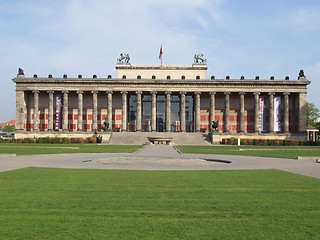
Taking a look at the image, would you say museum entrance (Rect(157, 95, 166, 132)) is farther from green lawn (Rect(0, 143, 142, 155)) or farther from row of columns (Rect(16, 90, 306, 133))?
green lawn (Rect(0, 143, 142, 155))

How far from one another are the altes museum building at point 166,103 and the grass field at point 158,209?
67.2 metres

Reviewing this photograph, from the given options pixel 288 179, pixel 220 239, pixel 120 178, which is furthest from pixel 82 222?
pixel 288 179

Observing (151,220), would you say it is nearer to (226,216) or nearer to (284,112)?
(226,216)

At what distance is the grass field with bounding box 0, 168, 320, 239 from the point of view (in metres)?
6.57

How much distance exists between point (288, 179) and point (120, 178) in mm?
8100

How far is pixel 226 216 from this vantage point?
7879 millimetres

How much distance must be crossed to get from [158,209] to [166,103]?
249 ft

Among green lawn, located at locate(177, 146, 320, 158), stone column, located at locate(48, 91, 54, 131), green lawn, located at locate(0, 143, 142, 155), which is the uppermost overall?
stone column, located at locate(48, 91, 54, 131)

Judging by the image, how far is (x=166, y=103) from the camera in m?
84.2

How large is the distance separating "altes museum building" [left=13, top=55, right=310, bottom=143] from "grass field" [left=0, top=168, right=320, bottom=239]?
67.2 metres

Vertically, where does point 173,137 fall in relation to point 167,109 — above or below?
below

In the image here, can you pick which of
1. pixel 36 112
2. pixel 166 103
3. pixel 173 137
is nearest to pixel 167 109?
pixel 166 103

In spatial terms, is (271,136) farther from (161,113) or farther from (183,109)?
(161,113)

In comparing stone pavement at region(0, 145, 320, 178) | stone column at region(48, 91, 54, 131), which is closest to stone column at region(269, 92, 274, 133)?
stone pavement at region(0, 145, 320, 178)
